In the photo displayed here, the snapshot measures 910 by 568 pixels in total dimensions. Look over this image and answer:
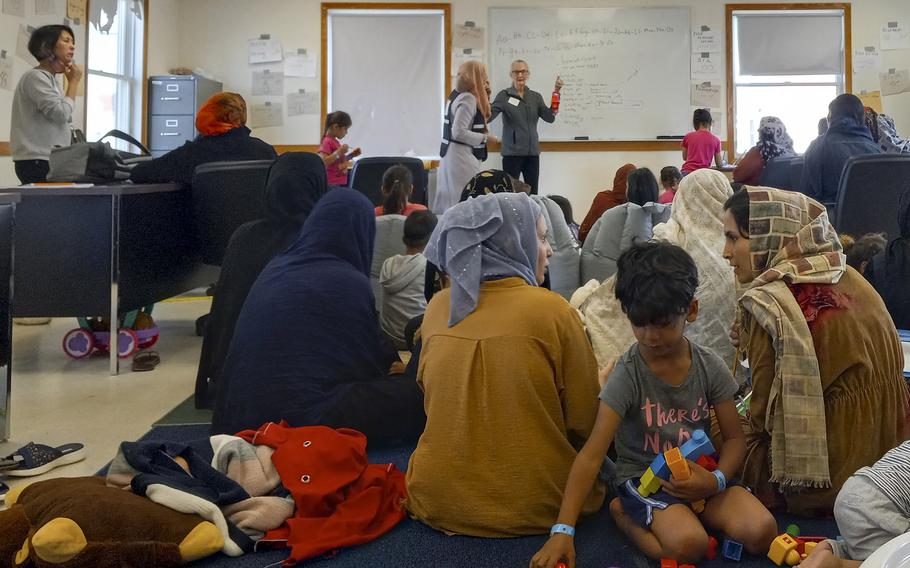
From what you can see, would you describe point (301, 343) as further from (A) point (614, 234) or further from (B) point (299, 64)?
(B) point (299, 64)

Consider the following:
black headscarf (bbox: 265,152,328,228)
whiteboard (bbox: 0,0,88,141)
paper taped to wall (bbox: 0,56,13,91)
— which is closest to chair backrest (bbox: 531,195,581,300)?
black headscarf (bbox: 265,152,328,228)

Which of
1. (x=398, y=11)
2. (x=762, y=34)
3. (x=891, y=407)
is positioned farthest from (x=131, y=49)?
(x=891, y=407)

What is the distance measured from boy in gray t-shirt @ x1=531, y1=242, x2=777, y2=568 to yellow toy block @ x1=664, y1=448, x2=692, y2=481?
1cm

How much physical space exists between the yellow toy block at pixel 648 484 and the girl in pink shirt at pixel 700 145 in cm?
558

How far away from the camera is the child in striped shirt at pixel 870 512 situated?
1387mm

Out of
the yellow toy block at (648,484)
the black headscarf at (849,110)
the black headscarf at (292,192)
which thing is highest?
the black headscarf at (849,110)

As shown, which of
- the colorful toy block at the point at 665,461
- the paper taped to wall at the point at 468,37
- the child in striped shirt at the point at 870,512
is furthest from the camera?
the paper taped to wall at the point at 468,37

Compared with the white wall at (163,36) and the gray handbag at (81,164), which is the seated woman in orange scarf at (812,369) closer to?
the gray handbag at (81,164)

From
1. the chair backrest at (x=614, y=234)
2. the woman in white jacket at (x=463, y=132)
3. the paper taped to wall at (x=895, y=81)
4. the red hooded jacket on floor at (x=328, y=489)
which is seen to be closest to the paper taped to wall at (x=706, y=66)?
the paper taped to wall at (x=895, y=81)

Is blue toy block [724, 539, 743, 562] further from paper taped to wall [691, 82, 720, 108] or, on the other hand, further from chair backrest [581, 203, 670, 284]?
paper taped to wall [691, 82, 720, 108]

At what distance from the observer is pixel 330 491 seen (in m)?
1.77

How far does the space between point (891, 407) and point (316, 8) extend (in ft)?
22.9

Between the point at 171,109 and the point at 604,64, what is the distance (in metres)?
3.92

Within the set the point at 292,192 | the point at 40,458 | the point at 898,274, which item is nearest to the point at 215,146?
the point at 292,192
